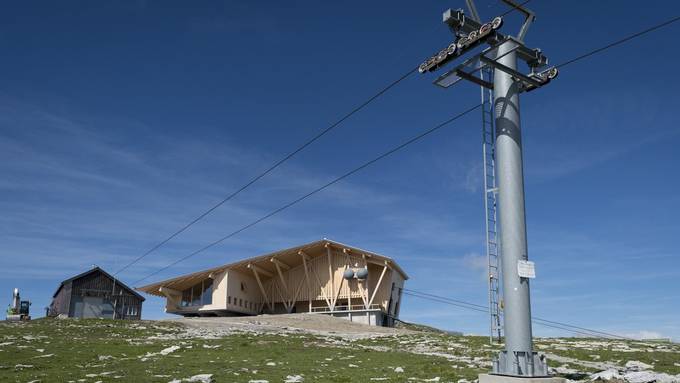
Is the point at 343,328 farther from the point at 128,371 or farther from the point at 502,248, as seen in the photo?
the point at 502,248

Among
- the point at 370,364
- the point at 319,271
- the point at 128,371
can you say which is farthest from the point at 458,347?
the point at 319,271

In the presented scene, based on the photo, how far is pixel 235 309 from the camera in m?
62.9

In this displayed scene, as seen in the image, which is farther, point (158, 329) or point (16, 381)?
point (158, 329)

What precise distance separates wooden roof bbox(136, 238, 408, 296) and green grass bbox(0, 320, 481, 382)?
23735 millimetres

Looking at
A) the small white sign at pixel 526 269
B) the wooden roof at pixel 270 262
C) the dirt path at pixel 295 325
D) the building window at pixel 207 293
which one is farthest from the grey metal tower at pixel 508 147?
the building window at pixel 207 293

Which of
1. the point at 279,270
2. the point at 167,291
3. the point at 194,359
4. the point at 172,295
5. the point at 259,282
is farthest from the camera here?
the point at 172,295

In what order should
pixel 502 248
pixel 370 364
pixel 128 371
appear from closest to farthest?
pixel 502 248 → pixel 128 371 → pixel 370 364

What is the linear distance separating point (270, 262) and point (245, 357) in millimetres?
39874

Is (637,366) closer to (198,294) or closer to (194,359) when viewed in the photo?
(194,359)

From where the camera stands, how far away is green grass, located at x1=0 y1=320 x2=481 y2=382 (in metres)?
17.5

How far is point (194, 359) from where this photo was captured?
2239cm

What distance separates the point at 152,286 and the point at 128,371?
50751mm

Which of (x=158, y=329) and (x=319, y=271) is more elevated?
(x=319, y=271)

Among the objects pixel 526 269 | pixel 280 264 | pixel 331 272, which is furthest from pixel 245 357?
pixel 280 264
